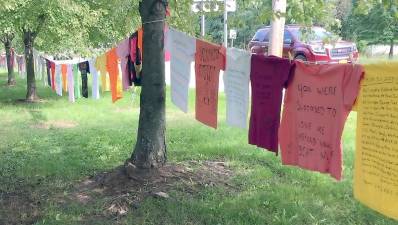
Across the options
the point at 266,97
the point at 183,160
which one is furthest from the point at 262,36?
the point at 266,97

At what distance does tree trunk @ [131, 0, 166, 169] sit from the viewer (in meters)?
5.77

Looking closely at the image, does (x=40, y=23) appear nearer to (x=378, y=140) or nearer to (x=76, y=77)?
(x=76, y=77)

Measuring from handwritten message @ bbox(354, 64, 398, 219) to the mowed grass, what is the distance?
4.02 feet

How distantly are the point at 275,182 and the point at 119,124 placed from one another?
17.4 feet

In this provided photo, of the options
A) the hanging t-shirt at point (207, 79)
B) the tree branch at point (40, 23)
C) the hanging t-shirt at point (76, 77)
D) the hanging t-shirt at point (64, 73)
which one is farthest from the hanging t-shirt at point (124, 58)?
the tree branch at point (40, 23)

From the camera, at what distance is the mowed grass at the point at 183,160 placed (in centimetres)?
472

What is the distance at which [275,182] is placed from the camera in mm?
5555

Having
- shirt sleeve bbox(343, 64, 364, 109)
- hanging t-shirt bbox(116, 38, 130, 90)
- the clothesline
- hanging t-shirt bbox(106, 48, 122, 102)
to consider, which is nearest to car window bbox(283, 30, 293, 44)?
hanging t-shirt bbox(106, 48, 122, 102)

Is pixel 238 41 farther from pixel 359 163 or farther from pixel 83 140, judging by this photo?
pixel 359 163

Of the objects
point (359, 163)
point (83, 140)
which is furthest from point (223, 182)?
point (83, 140)

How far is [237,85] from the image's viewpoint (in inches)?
185

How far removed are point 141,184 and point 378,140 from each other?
9.35 feet

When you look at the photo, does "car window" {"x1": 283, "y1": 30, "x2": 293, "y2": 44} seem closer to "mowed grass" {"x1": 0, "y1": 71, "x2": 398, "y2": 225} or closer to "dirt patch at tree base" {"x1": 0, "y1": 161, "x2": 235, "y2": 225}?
"mowed grass" {"x1": 0, "y1": 71, "x2": 398, "y2": 225}

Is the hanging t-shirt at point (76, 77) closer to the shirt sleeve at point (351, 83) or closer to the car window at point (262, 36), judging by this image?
the car window at point (262, 36)
